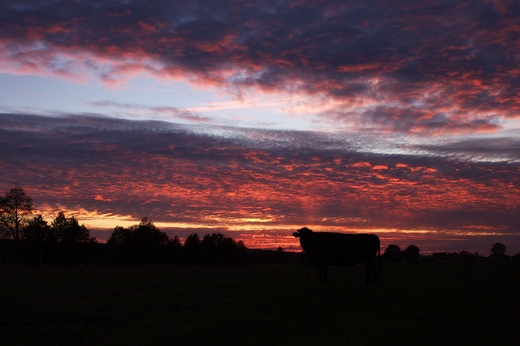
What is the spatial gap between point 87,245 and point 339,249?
8091 cm

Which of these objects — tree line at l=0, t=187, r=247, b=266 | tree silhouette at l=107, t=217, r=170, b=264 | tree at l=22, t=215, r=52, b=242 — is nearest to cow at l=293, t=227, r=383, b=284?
tree line at l=0, t=187, r=247, b=266

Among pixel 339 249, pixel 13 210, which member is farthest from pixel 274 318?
pixel 13 210

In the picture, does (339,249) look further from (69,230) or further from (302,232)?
(69,230)

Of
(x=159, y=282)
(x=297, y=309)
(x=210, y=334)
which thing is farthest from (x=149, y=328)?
(x=159, y=282)

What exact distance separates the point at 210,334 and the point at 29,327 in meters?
6.90

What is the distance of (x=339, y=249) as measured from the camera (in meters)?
31.4

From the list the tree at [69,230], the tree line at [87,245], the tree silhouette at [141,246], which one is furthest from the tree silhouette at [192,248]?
the tree at [69,230]

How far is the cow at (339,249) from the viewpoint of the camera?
30.8m

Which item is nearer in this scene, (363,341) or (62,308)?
(363,341)

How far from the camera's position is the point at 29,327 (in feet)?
48.6

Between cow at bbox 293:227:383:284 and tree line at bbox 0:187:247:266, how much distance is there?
4045cm

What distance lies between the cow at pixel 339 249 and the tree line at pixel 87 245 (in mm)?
40454

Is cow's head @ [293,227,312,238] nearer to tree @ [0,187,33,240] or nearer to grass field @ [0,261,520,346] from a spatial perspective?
grass field @ [0,261,520,346]

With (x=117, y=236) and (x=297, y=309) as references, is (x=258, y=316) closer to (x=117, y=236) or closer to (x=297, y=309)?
(x=297, y=309)
